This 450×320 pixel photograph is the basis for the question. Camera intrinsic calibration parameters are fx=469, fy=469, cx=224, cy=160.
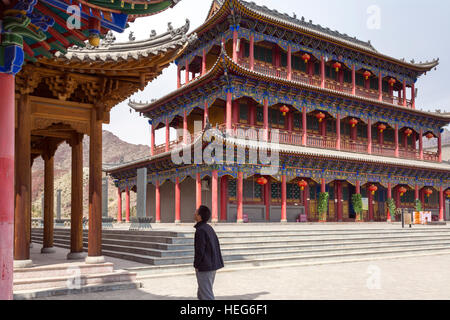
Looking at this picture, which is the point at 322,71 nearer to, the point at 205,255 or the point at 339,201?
the point at 339,201

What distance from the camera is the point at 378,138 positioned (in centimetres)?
2978

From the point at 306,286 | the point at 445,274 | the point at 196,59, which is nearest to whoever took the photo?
the point at 306,286

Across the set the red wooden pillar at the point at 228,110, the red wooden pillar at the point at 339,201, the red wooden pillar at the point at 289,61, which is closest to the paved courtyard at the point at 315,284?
the red wooden pillar at the point at 228,110

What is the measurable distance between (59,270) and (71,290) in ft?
1.82

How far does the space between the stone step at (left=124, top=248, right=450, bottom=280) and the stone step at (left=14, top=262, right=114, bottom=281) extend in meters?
0.94

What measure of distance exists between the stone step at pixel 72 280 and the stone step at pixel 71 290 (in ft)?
0.35

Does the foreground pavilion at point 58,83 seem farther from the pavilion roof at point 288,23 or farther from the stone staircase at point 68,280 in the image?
the pavilion roof at point 288,23

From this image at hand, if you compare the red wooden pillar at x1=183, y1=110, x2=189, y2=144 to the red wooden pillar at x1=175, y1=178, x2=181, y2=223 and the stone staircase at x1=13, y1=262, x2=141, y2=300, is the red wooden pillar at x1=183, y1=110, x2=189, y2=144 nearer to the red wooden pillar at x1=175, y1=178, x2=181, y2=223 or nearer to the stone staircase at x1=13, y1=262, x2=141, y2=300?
the red wooden pillar at x1=175, y1=178, x2=181, y2=223

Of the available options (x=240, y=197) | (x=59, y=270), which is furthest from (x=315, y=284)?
(x=240, y=197)

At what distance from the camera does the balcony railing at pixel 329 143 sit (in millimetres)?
22484

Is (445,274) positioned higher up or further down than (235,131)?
further down
